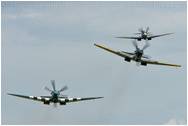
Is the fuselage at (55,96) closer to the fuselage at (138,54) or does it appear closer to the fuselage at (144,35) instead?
the fuselage at (138,54)

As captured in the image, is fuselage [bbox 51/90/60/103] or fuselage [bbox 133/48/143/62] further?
fuselage [bbox 51/90/60/103]

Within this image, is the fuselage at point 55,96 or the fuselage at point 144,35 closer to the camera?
the fuselage at point 55,96

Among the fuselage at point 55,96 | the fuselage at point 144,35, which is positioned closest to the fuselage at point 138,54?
the fuselage at point 55,96

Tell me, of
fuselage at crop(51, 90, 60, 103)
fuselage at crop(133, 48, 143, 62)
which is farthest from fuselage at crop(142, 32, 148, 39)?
fuselage at crop(51, 90, 60, 103)

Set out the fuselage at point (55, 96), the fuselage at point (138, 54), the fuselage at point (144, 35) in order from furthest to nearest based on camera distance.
Result: 1. the fuselage at point (144, 35)
2. the fuselage at point (55, 96)
3. the fuselage at point (138, 54)

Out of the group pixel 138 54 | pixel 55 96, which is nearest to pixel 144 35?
pixel 138 54

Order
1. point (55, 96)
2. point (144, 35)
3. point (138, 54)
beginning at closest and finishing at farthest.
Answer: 1. point (138, 54)
2. point (55, 96)
3. point (144, 35)

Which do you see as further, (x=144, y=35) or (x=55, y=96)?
(x=144, y=35)

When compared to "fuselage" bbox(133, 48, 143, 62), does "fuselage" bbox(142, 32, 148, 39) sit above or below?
above

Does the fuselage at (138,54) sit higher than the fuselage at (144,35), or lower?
lower

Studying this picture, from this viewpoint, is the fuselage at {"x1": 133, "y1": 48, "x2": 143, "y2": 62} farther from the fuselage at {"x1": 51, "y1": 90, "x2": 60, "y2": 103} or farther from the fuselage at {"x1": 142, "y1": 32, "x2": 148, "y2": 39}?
the fuselage at {"x1": 142, "y1": 32, "x2": 148, "y2": 39}

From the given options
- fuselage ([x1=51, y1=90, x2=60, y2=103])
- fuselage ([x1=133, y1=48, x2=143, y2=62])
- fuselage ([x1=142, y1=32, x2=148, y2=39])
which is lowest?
fuselage ([x1=51, y1=90, x2=60, y2=103])

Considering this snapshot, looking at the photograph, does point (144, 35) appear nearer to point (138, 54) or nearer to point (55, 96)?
point (138, 54)

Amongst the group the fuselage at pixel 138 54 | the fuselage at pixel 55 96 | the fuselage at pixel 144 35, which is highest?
the fuselage at pixel 144 35
